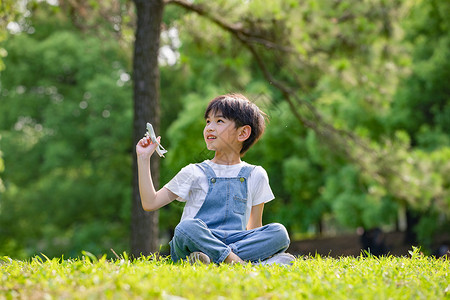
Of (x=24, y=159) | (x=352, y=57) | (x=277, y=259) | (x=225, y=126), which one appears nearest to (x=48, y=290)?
(x=277, y=259)

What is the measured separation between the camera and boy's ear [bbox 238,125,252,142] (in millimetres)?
3775

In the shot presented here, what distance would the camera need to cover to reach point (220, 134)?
3.71 meters

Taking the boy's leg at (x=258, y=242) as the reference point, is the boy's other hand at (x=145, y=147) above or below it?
above

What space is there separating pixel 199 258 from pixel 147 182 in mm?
617

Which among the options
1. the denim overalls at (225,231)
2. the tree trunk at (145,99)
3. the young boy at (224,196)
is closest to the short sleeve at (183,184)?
the young boy at (224,196)

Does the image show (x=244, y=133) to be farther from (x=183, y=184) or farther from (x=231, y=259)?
(x=231, y=259)

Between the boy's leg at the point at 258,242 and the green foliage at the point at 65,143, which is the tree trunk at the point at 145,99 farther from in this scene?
the green foliage at the point at 65,143

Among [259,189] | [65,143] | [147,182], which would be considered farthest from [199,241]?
[65,143]

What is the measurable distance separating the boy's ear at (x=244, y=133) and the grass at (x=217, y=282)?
1.04 m

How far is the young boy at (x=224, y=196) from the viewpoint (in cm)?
333

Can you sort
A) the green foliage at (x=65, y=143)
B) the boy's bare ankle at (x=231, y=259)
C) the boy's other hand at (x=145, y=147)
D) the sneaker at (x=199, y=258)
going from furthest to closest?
1. the green foliage at (x=65, y=143)
2. the boy's other hand at (x=145, y=147)
3. the boy's bare ankle at (x=231, y=259)
4. the sneaker at (x=199, y=258)

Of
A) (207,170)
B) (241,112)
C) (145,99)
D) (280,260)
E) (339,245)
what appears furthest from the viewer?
(339,245)

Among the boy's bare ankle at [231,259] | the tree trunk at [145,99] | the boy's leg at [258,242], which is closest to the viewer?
the boy's bare ankle at [231,259]

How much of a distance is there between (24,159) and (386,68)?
12.6 meters
